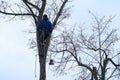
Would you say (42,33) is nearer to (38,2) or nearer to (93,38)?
(38,2)

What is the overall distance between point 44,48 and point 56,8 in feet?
13.6

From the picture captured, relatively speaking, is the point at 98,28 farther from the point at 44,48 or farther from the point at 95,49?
the point at 44,48

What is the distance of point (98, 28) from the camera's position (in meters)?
22.4

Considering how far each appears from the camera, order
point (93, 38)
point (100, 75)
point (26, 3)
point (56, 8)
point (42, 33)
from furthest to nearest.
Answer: point (93, 38)
point (100, 75)
point (56, 8)
point (26, 3)
point (42, 33)

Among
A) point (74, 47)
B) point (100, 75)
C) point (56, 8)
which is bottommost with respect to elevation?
point (100, 75)

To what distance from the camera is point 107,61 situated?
2109 centimetres

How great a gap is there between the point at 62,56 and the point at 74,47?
974 mm

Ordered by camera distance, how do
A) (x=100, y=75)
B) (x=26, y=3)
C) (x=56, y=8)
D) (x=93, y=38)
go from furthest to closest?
(x=93, y=38) < (x=100, y=75) < (x=56, y=8) < (x=26, y=3)

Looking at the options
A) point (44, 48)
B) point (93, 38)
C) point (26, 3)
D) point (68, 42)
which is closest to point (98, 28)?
point (93, 38)

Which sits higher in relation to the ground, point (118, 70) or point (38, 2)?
point (38, 2)

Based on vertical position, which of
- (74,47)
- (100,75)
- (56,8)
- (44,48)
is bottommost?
(100,75)

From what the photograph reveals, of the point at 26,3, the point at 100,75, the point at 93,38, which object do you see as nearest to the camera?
the point at 26,3

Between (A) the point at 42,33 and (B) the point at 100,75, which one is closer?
(A) the point at 42,33

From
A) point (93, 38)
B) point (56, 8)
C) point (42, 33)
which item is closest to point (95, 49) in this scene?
point (93, 38)
